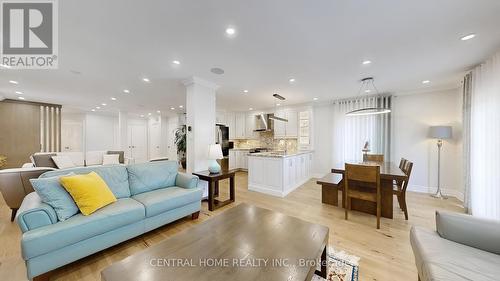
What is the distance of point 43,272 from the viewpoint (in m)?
1.51

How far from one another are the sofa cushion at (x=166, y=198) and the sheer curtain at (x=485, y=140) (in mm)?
4448

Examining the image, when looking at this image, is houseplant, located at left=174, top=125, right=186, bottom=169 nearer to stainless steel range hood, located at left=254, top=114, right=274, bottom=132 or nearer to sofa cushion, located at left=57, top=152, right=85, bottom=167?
sofa cushion, located at left=57, top=152, right=85, bottom=167

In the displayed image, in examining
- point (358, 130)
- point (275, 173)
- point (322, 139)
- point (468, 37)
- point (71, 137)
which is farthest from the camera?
point (71, 137)

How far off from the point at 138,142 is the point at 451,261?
1059 cm

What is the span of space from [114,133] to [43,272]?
27.8 feet

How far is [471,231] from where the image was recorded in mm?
1341

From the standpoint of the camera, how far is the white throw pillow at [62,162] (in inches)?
169

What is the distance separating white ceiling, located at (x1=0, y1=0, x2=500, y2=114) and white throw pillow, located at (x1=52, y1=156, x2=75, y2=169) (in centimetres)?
→ 177

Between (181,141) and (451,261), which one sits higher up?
(181,141)

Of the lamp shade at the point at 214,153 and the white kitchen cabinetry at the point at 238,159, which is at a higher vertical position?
the lamp shade at the point at 214,153

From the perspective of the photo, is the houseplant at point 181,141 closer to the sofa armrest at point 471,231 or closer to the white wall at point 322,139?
the white wall at point 322,139

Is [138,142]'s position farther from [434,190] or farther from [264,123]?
[434,190]

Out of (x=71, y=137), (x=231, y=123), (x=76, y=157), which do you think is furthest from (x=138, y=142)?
(x=231, y=123)

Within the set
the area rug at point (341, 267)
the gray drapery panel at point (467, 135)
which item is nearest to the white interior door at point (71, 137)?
the area rug at point (341, 267)
